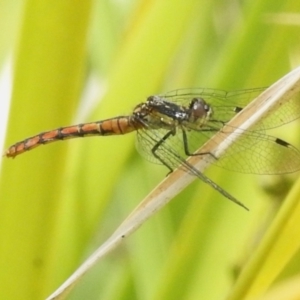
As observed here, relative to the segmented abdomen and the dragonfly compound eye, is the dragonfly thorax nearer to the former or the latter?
the dragonfly compound eye

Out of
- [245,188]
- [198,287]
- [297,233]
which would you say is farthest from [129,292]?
[297,233]

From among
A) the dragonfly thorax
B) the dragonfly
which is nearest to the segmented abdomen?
the dragonfly

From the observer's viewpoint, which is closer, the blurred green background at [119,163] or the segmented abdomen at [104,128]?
the blurred green background at [119,163]

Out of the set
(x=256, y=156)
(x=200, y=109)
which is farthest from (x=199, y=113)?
(x=256, y=156)

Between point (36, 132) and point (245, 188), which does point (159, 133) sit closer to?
point (245, 188)

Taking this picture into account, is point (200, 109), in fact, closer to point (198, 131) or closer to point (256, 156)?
point (198, 131)

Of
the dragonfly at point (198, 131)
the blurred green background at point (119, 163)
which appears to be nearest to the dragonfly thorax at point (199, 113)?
the dragonfly at point (198, 131)

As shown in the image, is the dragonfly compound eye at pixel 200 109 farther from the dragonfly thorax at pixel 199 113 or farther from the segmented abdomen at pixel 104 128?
the segmented abdomen at pixel 104 128
